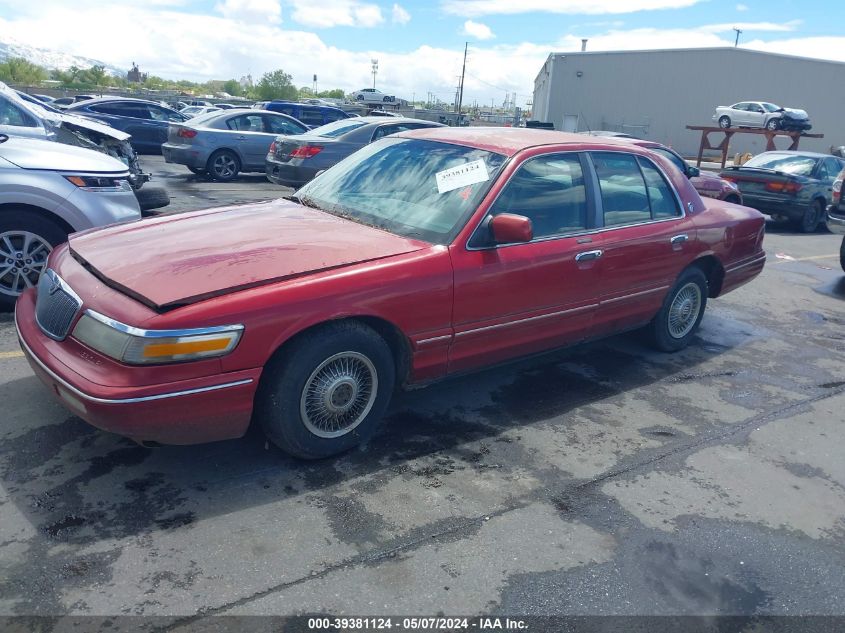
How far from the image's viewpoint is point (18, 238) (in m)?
5.22

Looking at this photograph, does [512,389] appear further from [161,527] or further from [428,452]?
[161,527]

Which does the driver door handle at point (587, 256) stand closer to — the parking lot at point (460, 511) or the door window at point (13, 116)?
the parking lot at point (460, 511)

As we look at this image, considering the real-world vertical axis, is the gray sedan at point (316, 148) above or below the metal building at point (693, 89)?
below

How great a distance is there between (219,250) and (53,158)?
286cm

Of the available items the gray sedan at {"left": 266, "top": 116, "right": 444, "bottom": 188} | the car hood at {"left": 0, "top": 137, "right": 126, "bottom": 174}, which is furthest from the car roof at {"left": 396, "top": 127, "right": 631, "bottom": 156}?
the gray sedan at {"left": 266, "top": 116, "right": 444, "bottom": 188}

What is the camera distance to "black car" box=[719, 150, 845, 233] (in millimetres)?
12750

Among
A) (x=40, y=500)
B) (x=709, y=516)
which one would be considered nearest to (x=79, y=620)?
(x=40, y=500)

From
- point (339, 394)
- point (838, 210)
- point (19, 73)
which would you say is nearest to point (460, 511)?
point (339, 394)

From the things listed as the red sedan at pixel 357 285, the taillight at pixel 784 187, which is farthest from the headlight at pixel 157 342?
the taillight at pixel 784 187

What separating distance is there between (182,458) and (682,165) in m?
10.3

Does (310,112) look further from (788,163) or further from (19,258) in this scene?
(19,258)

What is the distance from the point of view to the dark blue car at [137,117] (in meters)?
17.0

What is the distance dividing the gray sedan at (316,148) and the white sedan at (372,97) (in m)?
44.1

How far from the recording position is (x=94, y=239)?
3.85 metres
